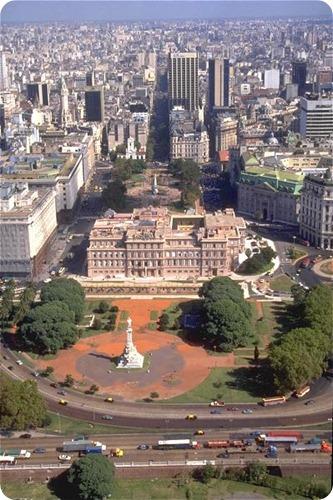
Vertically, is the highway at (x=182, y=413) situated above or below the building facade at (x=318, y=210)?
below

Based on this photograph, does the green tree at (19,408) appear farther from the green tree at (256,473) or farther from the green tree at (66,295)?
the green tree at (66,295)

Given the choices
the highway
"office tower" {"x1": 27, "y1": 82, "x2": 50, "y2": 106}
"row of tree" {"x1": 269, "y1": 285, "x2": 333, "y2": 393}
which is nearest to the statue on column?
the highway

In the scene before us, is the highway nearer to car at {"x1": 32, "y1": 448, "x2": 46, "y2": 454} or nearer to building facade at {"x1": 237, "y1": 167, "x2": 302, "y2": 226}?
car at {"x1": 32, "y1": 448, "x2": 46, "y2": 454}

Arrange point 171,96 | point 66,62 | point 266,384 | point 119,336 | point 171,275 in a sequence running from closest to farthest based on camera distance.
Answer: point 266,384
point 119,336
point 171,275
point 171,96
point 66,62

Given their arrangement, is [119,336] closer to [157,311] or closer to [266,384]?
[157,311]

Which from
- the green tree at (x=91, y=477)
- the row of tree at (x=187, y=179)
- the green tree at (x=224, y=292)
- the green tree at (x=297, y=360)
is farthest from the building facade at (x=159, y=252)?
the green tree at (x=91, y=477)

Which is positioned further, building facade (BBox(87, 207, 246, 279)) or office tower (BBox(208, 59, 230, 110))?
office tower (BBox(208, 59, 230, 110))

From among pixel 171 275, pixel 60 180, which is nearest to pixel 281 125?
pixel 60 180
